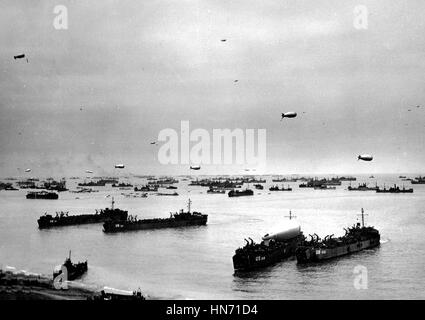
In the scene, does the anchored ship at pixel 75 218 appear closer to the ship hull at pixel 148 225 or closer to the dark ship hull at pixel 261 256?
the ship hull at pixel 148 225

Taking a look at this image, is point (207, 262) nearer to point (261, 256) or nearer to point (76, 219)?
point (261, 256)

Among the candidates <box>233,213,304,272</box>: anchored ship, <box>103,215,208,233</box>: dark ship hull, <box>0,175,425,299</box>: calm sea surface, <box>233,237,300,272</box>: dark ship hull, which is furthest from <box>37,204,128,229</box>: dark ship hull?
<box>233,237,300,272</box>: dark ship hull

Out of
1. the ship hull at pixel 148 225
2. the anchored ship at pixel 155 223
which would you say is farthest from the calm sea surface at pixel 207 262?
the anchored ship at pixel 155 223

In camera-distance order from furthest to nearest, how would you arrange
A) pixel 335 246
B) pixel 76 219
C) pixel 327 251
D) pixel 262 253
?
pixel 76 219 < pixel 335 246 < pixel 327 251 < pixel 262 253

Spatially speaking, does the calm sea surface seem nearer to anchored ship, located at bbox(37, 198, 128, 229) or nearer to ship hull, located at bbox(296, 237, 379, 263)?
ship hull, located at bbox(296, 237, 379, 263)

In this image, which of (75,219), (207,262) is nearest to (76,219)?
(75,219)
